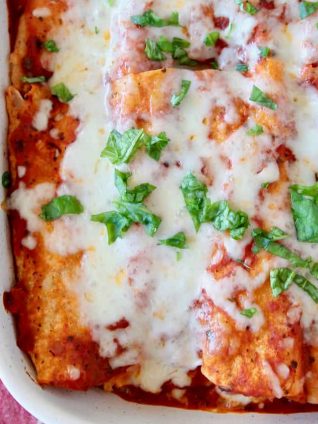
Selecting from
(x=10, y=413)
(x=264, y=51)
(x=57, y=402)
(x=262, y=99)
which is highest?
(x=264, y=51)

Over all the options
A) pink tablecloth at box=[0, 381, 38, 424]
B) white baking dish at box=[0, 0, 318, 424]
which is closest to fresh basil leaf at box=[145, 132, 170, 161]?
white baking dish at box=[0, 0, 318, 424]

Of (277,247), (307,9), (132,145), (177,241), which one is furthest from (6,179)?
(307,9)

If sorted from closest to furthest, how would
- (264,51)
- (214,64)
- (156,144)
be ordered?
(156,144)
(264,51)
(214,64)

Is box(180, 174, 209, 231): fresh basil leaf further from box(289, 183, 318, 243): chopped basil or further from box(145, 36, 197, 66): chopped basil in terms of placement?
box(145, 36, 197, 66): chopped basil

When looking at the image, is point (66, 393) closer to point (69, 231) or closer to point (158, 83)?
point (69, 231)

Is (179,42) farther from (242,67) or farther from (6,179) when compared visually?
(6,179)

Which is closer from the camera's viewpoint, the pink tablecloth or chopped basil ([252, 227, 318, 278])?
chopped basil ([252, 227, 318, 278])
